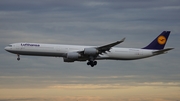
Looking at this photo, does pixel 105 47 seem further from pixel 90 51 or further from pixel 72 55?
pixel 72 55

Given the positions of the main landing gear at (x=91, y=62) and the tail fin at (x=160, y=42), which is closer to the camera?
the main landing gear at (x=91, y=62)

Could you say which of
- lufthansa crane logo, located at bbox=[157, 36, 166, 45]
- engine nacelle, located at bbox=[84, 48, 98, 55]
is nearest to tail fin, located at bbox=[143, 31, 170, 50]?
lufthansa crane logo, located at bbox=[157, 36, 166, 45]

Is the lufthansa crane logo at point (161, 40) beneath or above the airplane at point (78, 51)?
above

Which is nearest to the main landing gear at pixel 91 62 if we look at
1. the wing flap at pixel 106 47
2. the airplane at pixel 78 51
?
the airplane at pixel 78 51

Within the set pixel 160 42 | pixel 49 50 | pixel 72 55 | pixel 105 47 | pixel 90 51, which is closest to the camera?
pixel 49 50

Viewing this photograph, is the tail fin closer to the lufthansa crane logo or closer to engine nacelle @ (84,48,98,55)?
the lufthansa crane logo

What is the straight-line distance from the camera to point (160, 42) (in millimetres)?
109562

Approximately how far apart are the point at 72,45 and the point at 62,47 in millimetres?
2848

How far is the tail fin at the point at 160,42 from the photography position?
108250 millimetres

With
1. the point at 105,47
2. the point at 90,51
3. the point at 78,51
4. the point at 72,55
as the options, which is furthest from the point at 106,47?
the point at 72,55

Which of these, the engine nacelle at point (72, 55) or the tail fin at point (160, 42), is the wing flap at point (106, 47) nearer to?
the engine nacelle at point (72, 55)

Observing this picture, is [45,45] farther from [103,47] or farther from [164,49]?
[164,49]

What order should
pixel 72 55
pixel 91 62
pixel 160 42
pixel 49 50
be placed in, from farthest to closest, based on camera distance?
pixel 160 42 → pixel 91 62 → pixel 72 55 → pixel 49 50

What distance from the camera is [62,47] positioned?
320ft
